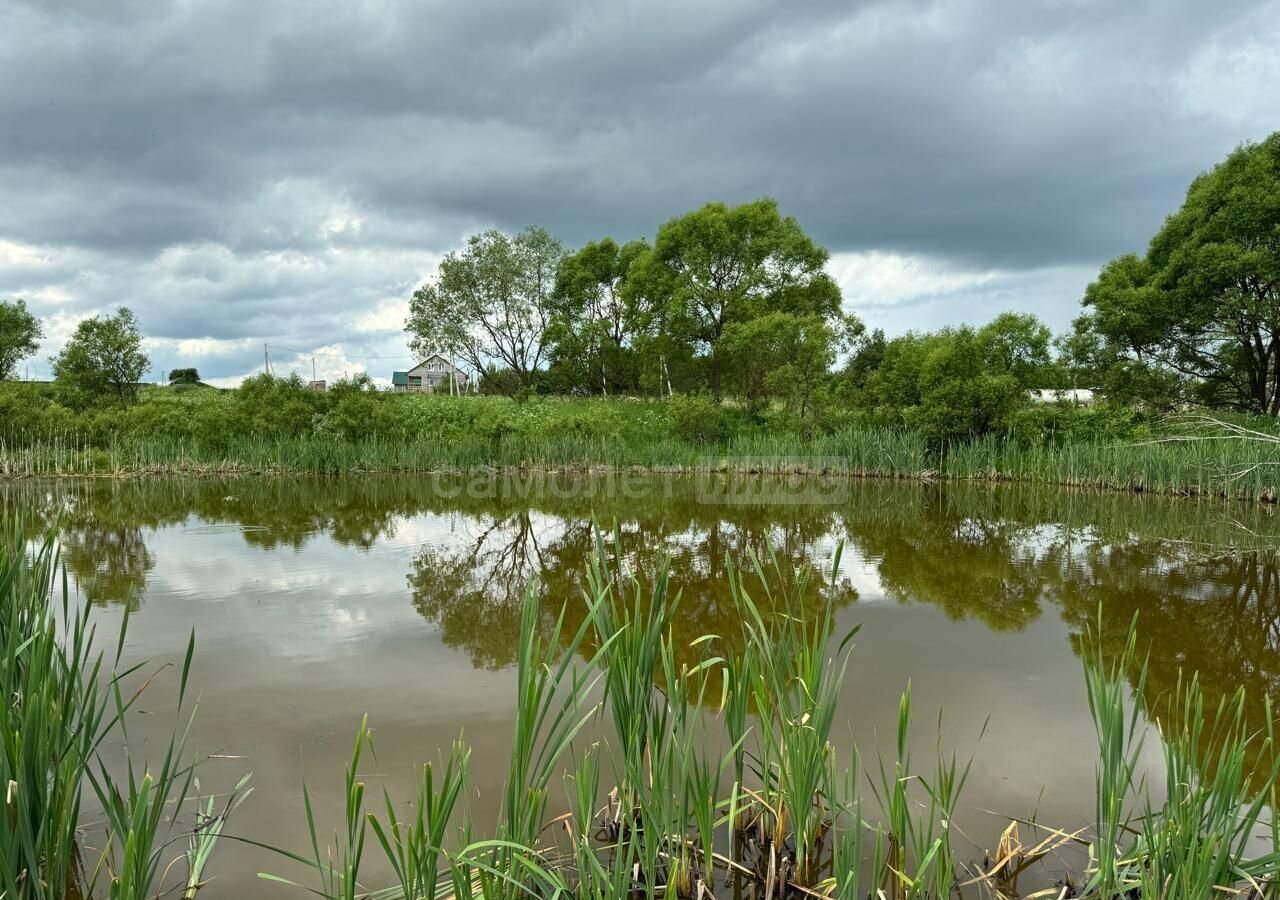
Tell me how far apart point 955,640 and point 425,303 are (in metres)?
33.5

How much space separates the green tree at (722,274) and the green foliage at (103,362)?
58.2 feet

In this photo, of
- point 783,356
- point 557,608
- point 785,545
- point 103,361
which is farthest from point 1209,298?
point 103,361

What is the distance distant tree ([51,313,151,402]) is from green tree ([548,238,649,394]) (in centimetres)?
1557

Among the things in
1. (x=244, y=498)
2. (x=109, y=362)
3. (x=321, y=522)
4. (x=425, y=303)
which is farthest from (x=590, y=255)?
(x=321, y=522)

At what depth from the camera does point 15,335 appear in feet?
130

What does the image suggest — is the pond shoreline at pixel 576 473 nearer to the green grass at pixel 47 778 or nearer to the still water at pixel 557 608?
the still water at pixel 557 608

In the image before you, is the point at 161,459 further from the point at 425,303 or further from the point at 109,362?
the point at 425,303

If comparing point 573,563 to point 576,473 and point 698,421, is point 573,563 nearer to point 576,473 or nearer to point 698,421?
point 576,473

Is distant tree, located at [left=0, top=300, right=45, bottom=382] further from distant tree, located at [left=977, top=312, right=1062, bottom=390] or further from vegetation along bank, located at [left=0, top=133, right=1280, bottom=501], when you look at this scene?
distant tree, located at [left=977, top=312, right=1062, bottom=390]

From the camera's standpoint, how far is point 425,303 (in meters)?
35.0

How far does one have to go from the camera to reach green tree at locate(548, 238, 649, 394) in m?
33.5

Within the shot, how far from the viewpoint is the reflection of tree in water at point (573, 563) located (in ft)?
16.8

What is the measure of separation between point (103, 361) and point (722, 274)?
2129 centimetres

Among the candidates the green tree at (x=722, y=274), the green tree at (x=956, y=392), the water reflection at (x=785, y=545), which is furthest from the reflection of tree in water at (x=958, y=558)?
the green tree at (x=722, y=274)
